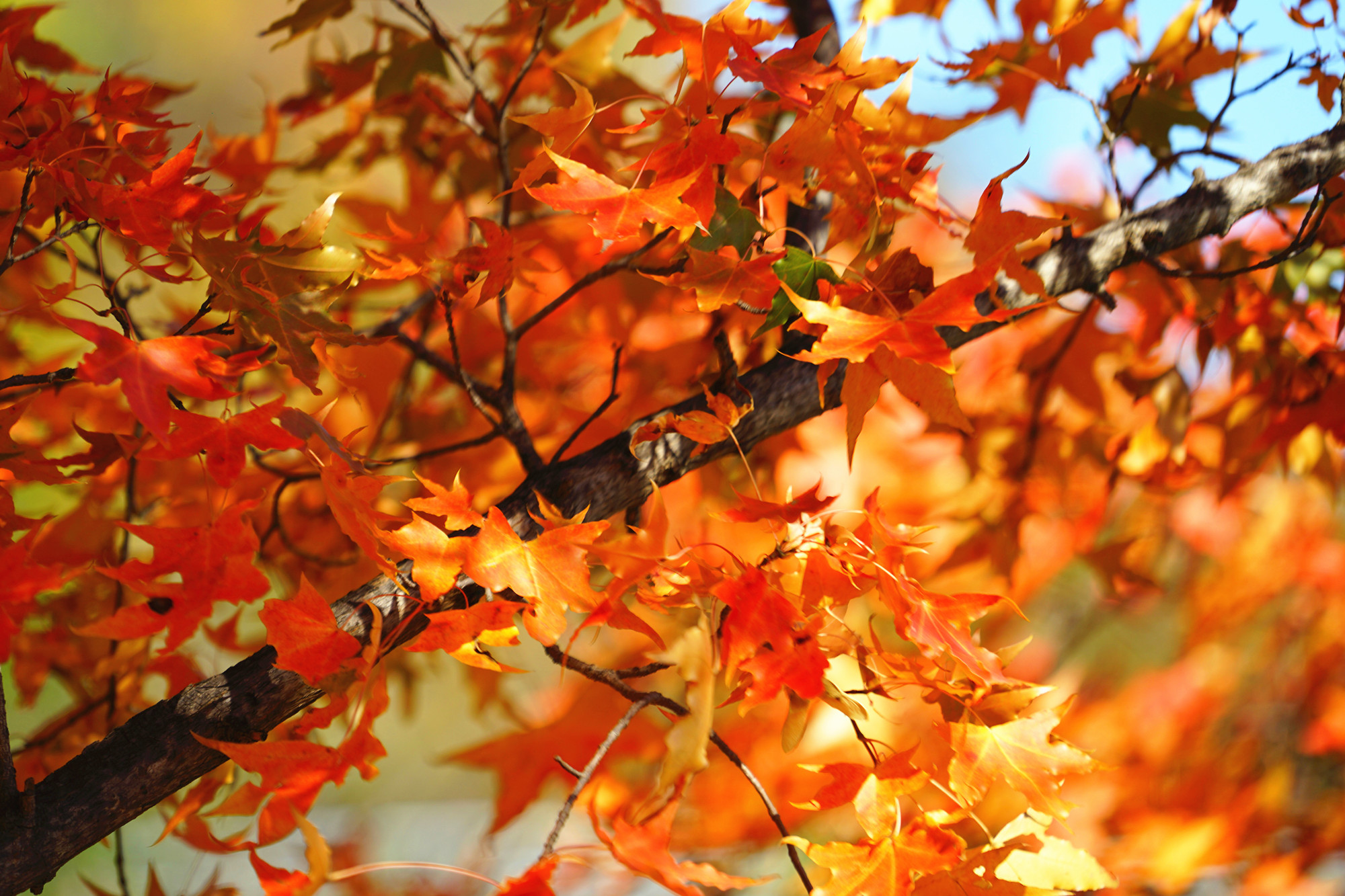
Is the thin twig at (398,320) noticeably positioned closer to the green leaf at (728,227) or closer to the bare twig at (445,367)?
the bare twig at (445,367)

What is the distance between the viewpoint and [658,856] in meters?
0.37

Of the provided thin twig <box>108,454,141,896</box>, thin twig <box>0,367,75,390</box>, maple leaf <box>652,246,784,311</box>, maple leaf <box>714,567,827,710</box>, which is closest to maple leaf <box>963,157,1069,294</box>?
maple leaf <box>652,246,784,311</box>

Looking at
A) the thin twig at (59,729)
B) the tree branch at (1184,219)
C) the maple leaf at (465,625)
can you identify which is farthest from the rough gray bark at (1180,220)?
the thin twig at (59,729)

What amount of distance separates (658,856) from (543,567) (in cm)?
15

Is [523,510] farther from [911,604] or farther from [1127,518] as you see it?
[1127,518]

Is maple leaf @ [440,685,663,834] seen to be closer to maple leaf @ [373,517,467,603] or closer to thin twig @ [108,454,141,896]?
thin twig @ [108,454,141,896]

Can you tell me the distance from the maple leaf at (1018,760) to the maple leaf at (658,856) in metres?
0.13

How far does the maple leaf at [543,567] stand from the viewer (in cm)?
40

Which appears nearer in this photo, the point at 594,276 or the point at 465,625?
the point at 465,625

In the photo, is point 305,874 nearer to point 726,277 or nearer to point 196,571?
point 196,571

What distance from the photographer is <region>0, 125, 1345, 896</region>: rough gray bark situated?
0.42 m

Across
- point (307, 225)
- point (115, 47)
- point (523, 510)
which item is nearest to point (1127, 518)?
point (523, 510)

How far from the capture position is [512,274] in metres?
0.49

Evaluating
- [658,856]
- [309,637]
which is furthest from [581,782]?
[309,637]
